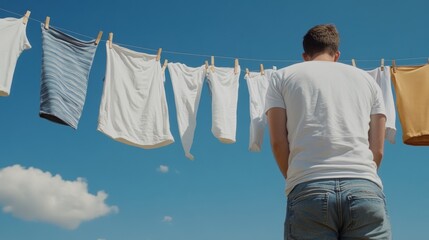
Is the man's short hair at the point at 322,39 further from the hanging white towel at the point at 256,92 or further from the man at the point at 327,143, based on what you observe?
the hanging white towel at the point at 256,92

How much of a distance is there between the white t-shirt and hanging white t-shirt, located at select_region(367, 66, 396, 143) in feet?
15.0

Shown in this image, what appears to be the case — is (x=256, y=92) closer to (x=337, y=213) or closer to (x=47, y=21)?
(x=47, y=21)

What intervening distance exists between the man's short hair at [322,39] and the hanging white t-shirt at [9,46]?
14.3ft

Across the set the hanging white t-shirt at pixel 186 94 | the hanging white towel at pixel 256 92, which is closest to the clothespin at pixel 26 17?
the hanging white t-shirt at pixel 186 94

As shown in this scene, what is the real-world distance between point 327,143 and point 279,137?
8.6 inches

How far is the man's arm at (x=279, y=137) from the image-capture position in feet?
6.50

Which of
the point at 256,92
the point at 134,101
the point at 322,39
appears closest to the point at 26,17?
the point at 134,101

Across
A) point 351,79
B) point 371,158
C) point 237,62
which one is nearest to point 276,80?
point 351,79

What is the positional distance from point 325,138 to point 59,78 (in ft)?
15.1

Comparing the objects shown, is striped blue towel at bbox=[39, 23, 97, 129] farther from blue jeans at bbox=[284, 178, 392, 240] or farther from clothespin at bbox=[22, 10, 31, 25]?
blue jeans at bbox=[284, 178, 392, 240]

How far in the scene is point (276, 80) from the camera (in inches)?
82.7

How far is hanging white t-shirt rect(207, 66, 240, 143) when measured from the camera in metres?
6.62

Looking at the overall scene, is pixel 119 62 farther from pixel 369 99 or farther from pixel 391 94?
pixel 369 99

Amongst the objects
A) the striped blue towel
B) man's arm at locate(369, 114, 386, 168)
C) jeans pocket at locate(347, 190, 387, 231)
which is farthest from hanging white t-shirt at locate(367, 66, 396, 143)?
jeans pocket at locate(347, 190, 387, 231)
